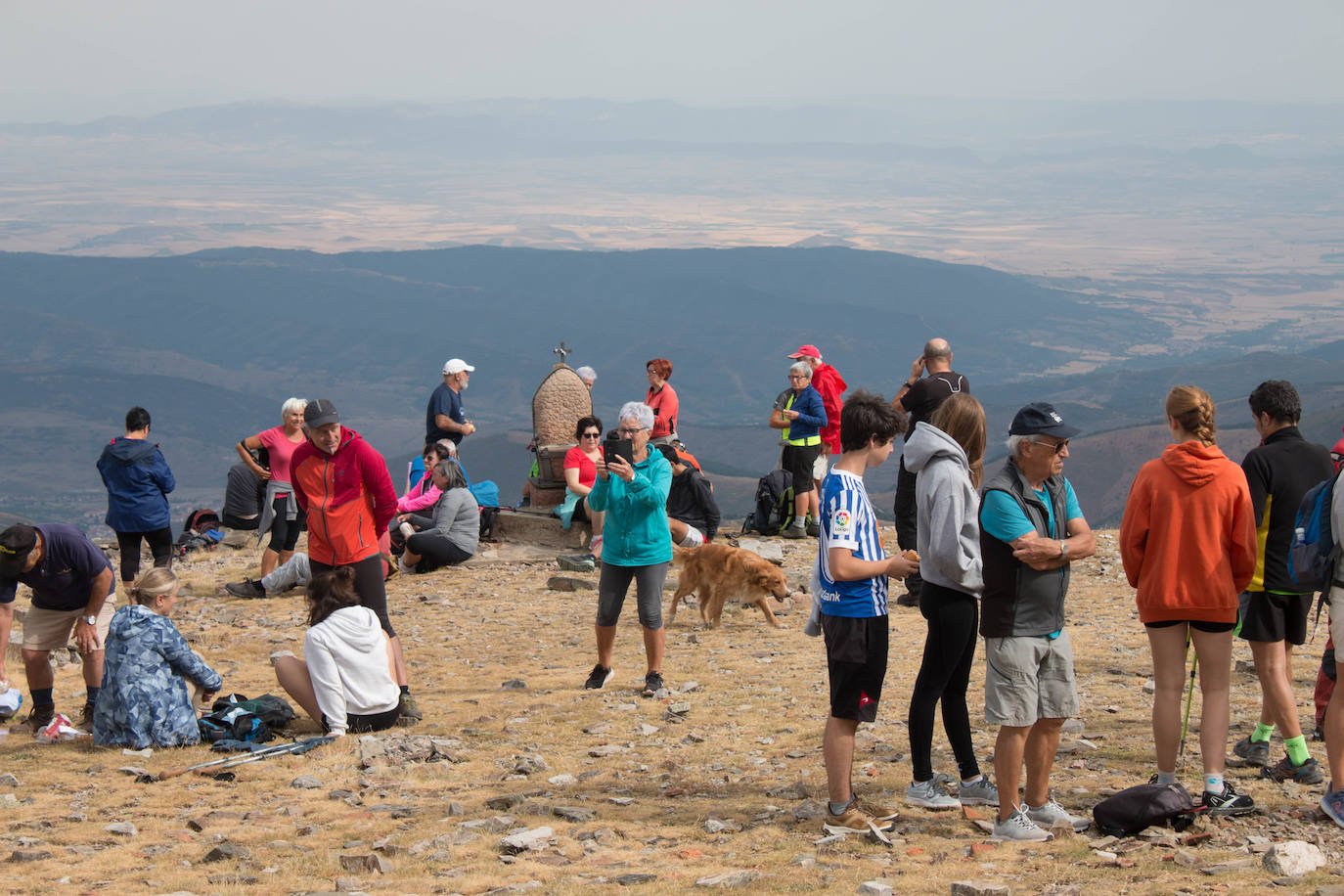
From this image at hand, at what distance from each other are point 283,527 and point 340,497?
4920 mm

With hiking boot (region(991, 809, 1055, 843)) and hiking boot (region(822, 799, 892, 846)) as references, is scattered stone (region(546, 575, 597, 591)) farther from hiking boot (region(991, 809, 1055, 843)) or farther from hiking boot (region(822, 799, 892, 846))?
hiking boot (region(991, 809, 1055, 843))

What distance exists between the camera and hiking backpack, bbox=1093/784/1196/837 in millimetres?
4680

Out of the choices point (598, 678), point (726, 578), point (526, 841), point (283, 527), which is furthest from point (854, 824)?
point (283, 527)

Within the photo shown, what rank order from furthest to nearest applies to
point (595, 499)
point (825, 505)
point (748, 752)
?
point (595, 499) → point (748, 752) → point (825, 505)

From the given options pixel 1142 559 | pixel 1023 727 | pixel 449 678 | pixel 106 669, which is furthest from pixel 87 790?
pixel 1142 559

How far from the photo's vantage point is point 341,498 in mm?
7266

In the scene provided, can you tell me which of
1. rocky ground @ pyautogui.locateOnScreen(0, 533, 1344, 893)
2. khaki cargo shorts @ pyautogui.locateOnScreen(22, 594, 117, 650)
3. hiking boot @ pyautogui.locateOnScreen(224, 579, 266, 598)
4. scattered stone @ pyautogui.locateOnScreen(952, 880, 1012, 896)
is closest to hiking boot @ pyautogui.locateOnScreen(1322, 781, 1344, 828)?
rocky ground @ pyautogui.locateOnScreen(0, 533, 1344, 893)

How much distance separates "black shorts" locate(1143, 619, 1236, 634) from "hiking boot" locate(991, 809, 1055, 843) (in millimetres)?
969

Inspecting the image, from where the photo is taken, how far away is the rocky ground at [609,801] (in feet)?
14.8

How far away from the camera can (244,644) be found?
10047 millimetres

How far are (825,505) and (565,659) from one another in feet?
16.6

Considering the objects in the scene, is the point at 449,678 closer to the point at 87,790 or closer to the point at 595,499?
the point at 595,499

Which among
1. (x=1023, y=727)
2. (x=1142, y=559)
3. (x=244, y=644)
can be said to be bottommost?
(x=244, y=644)

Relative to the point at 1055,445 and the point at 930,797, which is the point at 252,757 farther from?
the point at 1055,445
